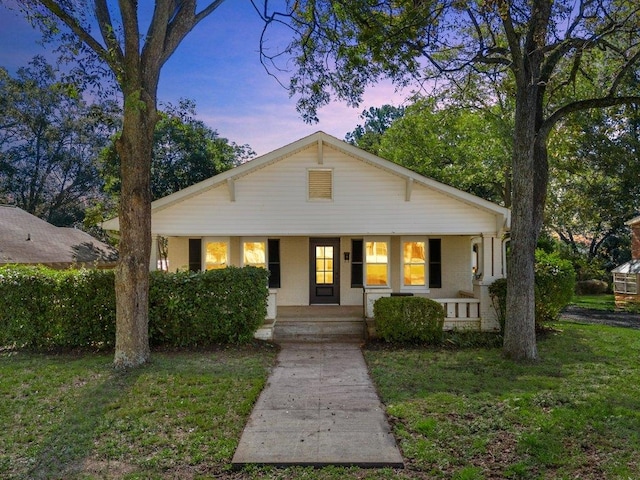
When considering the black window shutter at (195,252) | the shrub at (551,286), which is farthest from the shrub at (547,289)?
the black window shutter at (195,252)

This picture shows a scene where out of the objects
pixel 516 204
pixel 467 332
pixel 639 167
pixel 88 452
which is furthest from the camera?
pixel 639 167

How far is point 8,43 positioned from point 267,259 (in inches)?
657

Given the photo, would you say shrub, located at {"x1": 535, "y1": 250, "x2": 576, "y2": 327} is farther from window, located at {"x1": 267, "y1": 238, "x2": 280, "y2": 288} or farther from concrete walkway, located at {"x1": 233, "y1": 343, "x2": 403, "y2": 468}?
window, located at {"x1": 267, "y1": 238, "x2": 280, "y2": 288}

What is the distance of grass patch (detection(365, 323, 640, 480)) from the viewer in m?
4.19

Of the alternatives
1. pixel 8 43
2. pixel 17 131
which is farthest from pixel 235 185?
pixel 17 131

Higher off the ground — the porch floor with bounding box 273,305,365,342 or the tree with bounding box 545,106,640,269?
the tree with bounding box 545,106,640,269

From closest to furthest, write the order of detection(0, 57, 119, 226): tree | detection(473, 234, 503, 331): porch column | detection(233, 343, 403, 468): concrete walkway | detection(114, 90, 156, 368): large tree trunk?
detection(233, 343, 403, 468): concrete walkway < detection(114, 90, 156, 368): large tree trunk < detection(473, 234, 503, 331): porch column < detection(0, 57, 119, 226): tree

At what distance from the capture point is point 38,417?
5.34 m

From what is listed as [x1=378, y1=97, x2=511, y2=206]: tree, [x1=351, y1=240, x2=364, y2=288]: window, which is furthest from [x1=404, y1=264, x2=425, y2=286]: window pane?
[x1=378, y1=97, x2=511, y2=206]: tree

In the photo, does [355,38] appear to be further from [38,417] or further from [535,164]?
[38,417]

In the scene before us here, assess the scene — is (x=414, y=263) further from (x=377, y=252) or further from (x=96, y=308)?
(x=96, y=308)

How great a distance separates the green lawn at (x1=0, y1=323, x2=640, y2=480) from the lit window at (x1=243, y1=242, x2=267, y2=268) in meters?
4.97

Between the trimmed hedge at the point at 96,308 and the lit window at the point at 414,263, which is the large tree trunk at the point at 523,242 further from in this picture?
the trimmed hedge at the point at 96,308

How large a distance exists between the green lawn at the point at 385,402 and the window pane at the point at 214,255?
4.88 metres
